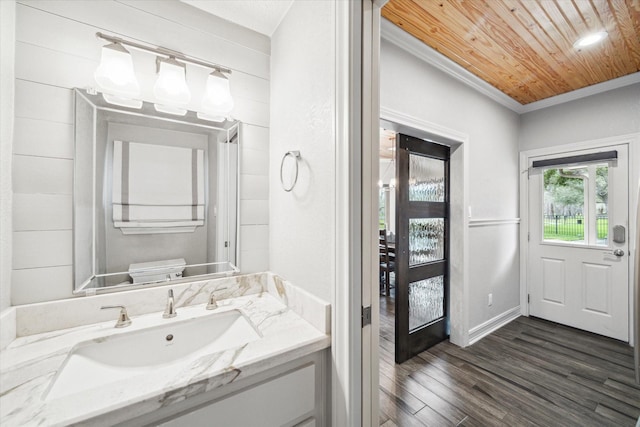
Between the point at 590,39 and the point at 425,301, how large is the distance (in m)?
2.46

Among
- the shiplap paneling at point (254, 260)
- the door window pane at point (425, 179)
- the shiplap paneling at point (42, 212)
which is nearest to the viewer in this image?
the shiplap paneling at point (42, 212)

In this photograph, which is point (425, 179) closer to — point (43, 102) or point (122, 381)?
point (122, 381)

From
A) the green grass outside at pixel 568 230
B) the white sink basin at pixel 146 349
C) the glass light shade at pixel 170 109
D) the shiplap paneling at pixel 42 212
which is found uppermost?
the glass light shade at pixel 170 109

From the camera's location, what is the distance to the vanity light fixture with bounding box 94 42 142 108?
3.49 feet

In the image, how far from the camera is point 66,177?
3.42ft

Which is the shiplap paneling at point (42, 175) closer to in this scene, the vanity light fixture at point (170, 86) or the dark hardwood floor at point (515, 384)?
the vanity light fixture at point (170, 86)

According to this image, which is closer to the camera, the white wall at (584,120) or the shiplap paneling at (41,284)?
the shiplap paneling at (41,284)

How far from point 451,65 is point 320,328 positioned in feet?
7.94

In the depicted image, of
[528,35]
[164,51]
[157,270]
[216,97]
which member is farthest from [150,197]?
[528,35]

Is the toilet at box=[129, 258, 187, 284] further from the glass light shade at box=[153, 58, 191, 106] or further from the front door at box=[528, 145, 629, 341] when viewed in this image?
the front door at box=[528, 145, 629, 341]

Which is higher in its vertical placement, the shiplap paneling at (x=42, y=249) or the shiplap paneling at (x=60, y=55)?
the shiplap paneling at (x=60, y=55)

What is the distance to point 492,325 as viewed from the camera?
2.73 meters

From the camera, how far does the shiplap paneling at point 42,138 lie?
960mm

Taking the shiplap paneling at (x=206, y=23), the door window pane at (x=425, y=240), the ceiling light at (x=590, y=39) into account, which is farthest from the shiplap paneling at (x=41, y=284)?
the ceiling light at (x=590, y=39)
